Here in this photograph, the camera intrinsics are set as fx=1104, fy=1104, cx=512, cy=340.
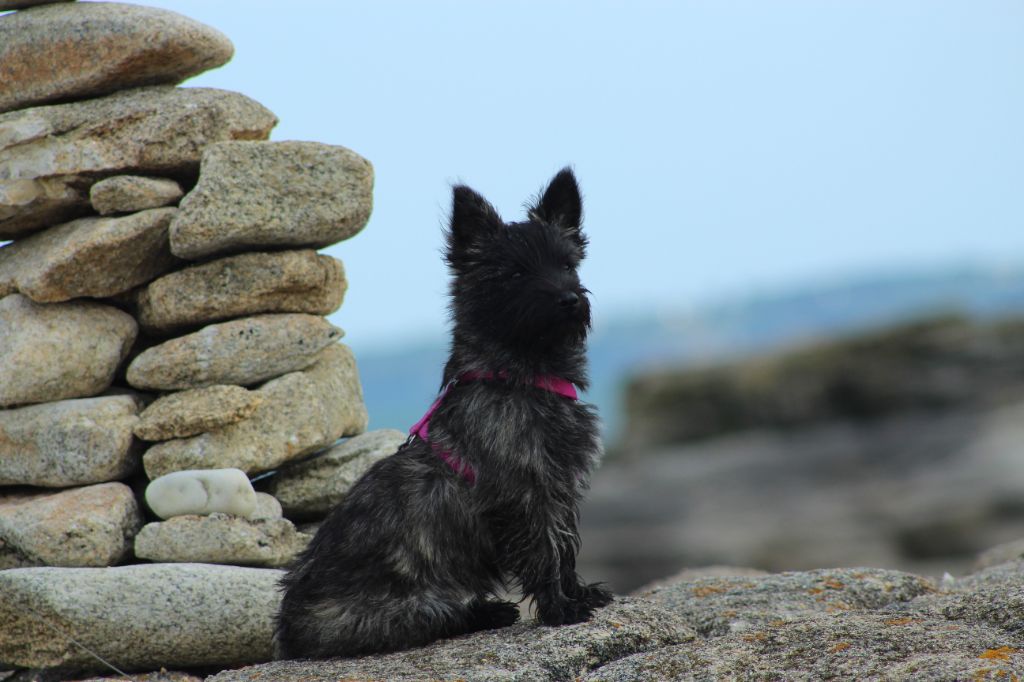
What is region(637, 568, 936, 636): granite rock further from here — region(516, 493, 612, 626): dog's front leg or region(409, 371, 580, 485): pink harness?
region(409, 371, 580, 485): pink harness

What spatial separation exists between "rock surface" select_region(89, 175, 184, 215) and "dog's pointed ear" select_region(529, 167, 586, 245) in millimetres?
3659

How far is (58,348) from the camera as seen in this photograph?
370 inches

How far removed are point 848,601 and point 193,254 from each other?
19.3 ft

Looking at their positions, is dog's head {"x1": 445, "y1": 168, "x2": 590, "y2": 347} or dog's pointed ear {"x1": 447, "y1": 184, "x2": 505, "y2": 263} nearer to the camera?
dog's head {"x1": 445, "y1": 168, "x2": 590, "y2": 347}

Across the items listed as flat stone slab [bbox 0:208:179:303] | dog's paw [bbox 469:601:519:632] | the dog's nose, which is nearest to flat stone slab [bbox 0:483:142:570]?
flat stone slab [bbox 0:208:179:303]

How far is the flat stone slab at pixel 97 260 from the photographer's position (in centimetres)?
931

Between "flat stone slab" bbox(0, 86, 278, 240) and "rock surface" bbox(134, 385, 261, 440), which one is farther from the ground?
"flat stone slab" bbox(0, 86, 278, 240)

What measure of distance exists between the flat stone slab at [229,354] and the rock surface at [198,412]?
0.53 feet

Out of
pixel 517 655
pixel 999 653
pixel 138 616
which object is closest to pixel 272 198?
pixel 138 616

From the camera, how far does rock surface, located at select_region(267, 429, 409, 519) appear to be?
9.62 metres

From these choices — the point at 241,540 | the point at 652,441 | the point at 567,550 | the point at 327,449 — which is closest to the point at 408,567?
the point at 567,550

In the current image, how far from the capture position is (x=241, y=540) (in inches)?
348

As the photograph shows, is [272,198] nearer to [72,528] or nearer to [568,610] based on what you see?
[72,528]

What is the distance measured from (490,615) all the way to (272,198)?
3.95 m
